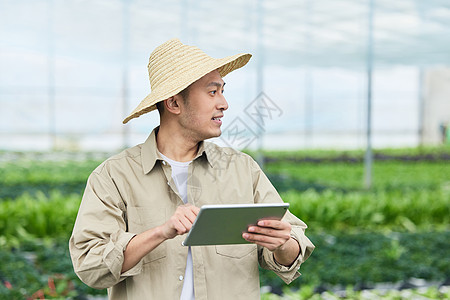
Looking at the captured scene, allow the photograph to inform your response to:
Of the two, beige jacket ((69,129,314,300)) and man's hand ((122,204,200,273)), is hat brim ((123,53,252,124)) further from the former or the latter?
man's hand ((122,204,200,273))

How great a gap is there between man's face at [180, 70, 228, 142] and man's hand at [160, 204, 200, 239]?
302mm

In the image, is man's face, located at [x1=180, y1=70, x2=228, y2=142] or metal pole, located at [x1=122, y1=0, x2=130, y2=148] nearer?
man's face, located at [x1=180, y1=70, x2=228, y2=142]

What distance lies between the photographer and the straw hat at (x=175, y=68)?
5.71 feet

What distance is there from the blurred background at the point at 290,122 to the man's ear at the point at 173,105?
207 millimetres

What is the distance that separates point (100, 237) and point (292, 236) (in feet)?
1.74

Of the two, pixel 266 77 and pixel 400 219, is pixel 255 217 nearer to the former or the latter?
pixel 400 219

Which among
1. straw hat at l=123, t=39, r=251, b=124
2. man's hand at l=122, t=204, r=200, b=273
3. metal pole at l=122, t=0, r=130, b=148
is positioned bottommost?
man's hand at l=122, t=204, r=200, b=273

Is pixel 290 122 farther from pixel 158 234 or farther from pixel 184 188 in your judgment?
pixel 158 234

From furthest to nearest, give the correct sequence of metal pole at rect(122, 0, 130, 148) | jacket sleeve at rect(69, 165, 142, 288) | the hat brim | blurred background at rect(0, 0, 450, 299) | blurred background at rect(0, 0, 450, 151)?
1. blurred background at rect(0, 0, 450, 151)
2. metal pole at rect(122, 0, 130, 148)
3. blurred background at rect(0, 0, 450, 299)
4. the hat brim
5. jacket sleeve at rect(69, 165, 142, 288)

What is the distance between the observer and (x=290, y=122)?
22.7m

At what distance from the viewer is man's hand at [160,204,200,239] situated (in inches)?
60.0

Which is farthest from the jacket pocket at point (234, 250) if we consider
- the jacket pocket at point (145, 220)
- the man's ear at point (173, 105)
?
the man's ear at point (173, 105)

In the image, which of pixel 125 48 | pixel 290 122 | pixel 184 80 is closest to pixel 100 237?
pixel 184 80

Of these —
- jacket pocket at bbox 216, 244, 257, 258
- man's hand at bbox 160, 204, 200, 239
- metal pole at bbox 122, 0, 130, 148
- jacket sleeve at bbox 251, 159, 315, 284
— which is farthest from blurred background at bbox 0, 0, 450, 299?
man's hand at bbox 160, 204, 200, 239
